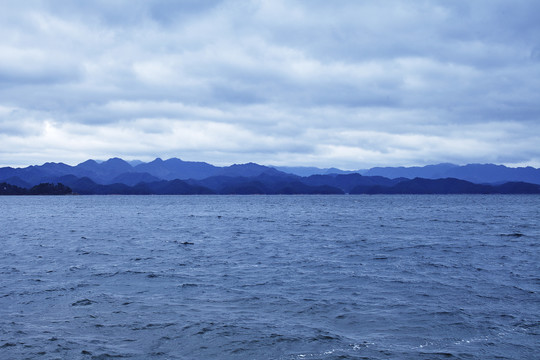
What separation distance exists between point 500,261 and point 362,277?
42.9 feet

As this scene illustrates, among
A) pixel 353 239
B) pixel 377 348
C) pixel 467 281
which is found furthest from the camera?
pixel 353 239

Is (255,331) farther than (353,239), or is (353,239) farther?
(353,239)

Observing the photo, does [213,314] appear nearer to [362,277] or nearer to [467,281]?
[362,277]

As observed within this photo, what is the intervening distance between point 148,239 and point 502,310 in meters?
39.7

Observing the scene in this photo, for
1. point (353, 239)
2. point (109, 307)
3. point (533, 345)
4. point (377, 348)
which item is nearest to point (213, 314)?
point (109, 307)

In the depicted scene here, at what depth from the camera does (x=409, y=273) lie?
2838cm

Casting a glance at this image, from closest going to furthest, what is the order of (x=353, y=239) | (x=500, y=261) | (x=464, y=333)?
(x=464, y=333), (x=500, y=261), (x=353, y=239)

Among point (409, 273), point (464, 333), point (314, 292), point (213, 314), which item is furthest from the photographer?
point (409, 273)

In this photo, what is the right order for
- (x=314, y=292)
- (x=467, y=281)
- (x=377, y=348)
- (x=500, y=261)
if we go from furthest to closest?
(x=500, y=261), (x=467, y=281), (x=314, y=292), (x=377, y=348)

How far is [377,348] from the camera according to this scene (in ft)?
50.1

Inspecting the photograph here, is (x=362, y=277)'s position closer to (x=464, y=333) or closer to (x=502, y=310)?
(x=502, y=310)

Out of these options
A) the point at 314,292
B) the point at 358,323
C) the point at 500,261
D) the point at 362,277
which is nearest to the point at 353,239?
the point at 500,261

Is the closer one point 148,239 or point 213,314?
point 213,314

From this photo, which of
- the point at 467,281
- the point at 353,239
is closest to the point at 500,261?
the point at 467,281
